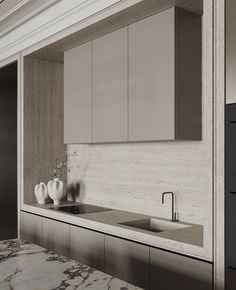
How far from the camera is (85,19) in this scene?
341 centimetres

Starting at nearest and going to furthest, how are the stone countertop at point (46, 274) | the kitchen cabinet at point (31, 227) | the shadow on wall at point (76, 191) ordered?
the stone countertop at point (46, 274) → the kitchen cabinet at point (31, 227) → the shadow on wall at point (76, 191)

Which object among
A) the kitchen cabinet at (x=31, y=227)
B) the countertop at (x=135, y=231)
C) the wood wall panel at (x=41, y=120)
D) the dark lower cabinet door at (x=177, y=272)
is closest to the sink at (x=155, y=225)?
the countertop at (x=135, y=231)

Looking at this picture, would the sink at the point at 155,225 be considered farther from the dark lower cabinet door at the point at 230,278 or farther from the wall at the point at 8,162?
the wall at the point at 8,162

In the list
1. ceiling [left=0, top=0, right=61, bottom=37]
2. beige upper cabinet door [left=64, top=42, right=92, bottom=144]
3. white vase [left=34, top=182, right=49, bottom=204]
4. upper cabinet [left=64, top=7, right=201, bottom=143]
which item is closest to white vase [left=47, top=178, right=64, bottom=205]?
white vase [left=34, top=182, right=49, bottom=204]

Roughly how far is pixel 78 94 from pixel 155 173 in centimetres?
109

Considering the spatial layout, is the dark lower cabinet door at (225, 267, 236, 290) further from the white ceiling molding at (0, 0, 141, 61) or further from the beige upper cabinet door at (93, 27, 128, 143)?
the white ceiling molding at (0, 0, 141, 61)

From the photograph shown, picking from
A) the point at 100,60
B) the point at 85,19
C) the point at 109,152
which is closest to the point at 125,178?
the point at 109,152

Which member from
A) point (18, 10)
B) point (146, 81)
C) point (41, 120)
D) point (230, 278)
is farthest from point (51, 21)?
point (230, 278)

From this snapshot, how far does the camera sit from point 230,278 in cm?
213

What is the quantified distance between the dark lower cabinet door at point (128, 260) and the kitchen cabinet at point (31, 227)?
3.94 ft

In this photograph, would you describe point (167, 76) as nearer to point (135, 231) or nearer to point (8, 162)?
point (135, 231)

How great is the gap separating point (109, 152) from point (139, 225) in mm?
997

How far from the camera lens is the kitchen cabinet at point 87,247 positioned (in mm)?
3129

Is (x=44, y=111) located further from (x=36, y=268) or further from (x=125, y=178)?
(x=36, y=268)
